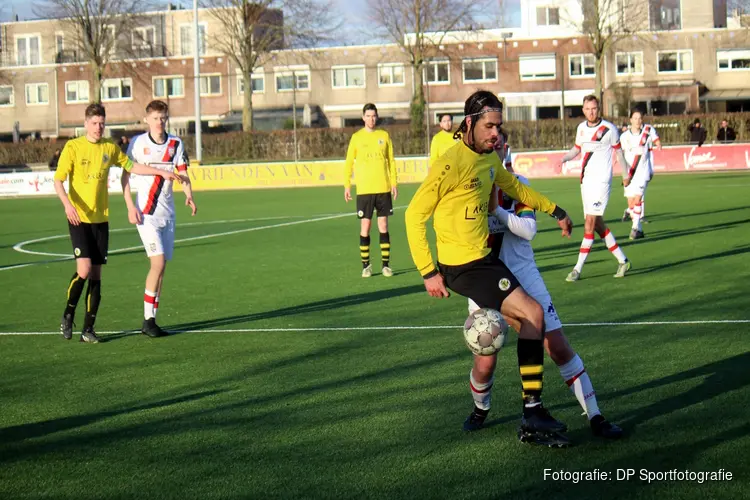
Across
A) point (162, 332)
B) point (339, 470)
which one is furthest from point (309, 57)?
point (339, 470)

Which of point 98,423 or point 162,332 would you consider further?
point 162,332

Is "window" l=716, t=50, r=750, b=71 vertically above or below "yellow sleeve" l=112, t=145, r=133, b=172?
above

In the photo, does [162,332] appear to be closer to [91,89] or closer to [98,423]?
[98,423]

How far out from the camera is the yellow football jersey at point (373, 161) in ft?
47.5

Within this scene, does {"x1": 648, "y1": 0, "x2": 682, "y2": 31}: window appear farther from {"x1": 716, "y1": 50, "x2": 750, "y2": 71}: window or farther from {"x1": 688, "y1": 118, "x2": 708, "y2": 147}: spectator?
{"x1": 688, "y1": 118, "x2": 708, "y2": 147}: spectator

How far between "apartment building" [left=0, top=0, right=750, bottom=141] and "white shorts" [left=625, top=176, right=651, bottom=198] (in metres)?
42.6

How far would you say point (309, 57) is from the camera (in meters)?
68.1

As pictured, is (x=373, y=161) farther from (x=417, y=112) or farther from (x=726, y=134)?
(x=417, y=112)

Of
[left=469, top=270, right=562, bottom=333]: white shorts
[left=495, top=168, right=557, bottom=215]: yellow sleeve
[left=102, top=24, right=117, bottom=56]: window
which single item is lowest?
[left=469, top=270, right=562, bottom=333]: white shorts

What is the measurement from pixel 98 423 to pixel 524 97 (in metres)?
60.4

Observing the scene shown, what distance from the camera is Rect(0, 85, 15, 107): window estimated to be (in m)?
74.9

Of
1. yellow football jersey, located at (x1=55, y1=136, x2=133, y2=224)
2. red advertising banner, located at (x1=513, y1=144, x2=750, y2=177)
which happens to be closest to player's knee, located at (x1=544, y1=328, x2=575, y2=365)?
yellow football jersey, located at (x1=55, y1=136, x2=133, y2=224)

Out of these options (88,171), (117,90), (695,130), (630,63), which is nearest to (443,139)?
(88,171)

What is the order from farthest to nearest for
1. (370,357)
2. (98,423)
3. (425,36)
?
(425,36) → (370,357) → (98,423)
